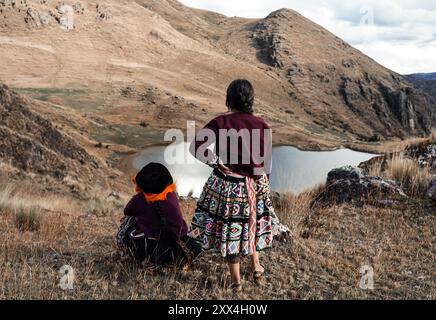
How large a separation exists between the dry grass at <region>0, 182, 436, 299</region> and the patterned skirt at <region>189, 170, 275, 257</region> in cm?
48

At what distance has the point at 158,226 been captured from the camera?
14.8 ft

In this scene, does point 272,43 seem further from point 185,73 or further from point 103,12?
point 103,12

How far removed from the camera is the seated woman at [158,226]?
Result: 14.6 ft

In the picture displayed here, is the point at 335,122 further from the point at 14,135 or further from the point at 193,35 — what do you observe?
the point at 14,135

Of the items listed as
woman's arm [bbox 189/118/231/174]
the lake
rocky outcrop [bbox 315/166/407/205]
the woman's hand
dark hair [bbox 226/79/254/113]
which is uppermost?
dark hair [bbox 226/79/254/113]

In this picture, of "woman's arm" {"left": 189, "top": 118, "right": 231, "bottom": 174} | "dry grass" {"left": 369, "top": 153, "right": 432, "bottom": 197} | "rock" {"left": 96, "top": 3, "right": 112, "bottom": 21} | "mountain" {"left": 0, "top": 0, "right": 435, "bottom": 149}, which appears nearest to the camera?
"woman's arm" {"left": 189, "top": 118, "right": 231, "bottom": 174}

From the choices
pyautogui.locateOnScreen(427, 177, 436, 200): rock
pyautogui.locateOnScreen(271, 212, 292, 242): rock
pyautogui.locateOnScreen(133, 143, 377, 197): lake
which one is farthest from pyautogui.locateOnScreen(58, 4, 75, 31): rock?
pyautogui.locateOnScreen(271, 212, 292, 242): rock

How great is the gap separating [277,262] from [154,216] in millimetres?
1546

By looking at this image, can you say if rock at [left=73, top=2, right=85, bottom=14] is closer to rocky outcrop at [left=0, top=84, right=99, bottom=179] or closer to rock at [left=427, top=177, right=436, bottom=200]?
rocky outcrop at [left=0, top=84, right=99, bottom=179]

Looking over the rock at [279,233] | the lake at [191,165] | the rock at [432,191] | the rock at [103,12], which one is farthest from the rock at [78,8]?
the rock at [279,233]

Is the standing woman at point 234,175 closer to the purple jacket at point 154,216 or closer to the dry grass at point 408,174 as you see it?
the purple jacket at point 154,216

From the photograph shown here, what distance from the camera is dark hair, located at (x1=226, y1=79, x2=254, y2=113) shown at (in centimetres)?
392

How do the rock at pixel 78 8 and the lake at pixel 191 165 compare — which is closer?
the lake at pixel 191 165

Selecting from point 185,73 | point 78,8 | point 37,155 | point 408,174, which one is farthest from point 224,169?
point 78,8
